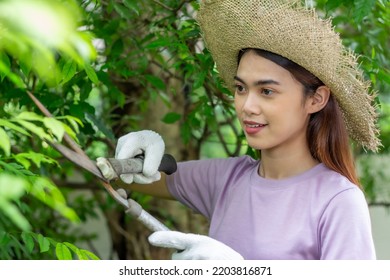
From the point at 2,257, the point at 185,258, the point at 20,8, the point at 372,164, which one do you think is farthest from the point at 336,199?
the point at 372,164

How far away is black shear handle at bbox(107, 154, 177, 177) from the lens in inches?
62.6

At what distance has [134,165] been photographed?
1.70 meters

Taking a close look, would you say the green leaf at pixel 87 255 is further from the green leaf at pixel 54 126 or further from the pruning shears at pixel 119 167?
the green leaf at pixel 54 126

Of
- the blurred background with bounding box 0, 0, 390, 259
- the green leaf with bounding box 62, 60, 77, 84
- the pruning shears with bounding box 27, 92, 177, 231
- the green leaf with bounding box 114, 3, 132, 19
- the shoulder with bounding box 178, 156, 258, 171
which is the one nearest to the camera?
the blurred background with bounding box 0, 0, 390, 259

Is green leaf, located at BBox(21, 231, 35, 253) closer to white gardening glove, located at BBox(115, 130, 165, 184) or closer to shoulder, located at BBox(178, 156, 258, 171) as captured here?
white gardening glove, located at BBox(115, 130, 165, 184)

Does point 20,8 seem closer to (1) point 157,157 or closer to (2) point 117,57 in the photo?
(1) point 157,157

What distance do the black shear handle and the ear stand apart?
0.39 m

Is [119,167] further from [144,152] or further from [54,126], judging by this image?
[54,126]

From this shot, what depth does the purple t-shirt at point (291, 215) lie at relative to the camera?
1529 millimetres

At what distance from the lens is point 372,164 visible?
4.31m

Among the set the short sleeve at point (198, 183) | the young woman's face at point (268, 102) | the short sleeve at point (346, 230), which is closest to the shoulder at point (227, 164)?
the short sleeve at point (198, 183)

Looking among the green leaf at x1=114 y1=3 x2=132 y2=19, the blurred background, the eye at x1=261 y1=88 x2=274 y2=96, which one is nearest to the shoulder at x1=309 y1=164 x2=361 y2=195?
the eye at x1=261 y1=88 x2=274 y2=96

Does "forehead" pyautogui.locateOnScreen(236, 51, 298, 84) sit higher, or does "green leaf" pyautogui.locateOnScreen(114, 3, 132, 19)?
"green leaf" pyautogui.locateOnScreen(114, 3, 132, 19)
